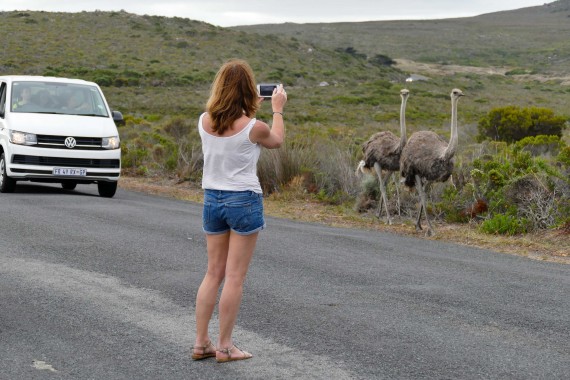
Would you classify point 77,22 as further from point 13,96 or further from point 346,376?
point 346,376

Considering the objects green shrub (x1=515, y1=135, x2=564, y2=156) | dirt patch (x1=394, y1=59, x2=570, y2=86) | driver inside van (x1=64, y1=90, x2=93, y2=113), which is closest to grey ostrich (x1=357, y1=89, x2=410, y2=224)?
driver inside van (x1=64, y1=90, x2=93, y2=113)

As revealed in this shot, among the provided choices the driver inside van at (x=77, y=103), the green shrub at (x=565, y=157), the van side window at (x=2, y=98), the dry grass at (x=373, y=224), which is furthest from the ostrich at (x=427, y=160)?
the van side window at (x=2, y=98)

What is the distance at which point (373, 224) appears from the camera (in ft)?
50.2

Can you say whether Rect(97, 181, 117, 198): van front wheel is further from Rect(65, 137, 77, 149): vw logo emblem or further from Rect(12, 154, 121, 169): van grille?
Rect(65, 137, 77, 149): vw logo emblem

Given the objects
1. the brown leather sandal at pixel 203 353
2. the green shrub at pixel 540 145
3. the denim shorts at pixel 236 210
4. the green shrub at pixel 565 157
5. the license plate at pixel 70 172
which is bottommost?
the license plate at pixel 70 172

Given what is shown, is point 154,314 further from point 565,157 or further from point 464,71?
point 464,71

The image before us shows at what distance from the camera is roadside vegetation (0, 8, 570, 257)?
15.4 meters

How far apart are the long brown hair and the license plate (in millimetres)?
10807

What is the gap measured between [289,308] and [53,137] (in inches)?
372

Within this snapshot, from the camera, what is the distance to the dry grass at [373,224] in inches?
503

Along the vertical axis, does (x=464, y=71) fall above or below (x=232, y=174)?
below

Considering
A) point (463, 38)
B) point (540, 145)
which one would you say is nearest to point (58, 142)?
point (540, 145)

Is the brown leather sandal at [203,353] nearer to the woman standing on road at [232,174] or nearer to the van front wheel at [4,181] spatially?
the woman standing on road at [232,174]

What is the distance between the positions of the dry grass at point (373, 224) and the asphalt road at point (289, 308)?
835 millimetres
